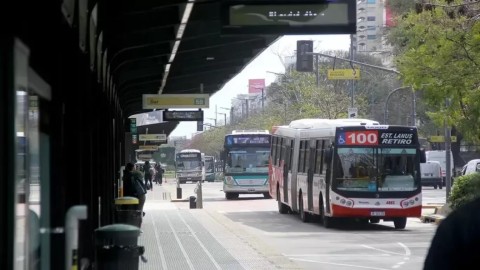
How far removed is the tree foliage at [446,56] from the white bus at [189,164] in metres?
59.2

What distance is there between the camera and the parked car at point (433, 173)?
68838mm

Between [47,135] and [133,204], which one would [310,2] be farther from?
[133,204]

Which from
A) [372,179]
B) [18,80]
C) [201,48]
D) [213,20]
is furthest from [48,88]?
[372,179]

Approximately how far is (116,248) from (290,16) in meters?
3.13

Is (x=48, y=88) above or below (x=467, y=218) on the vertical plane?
above

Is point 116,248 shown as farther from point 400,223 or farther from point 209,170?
point 209,170

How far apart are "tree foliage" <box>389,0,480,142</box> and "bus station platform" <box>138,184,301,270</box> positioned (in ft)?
21.1

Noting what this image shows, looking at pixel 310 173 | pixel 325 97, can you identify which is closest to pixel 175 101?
pixel 310 173

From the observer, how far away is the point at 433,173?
68.9m

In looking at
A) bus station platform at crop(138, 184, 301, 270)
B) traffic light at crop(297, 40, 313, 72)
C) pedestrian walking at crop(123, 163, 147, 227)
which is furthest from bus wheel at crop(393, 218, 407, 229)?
pedestrian walking at crop(123, 163, 147, 227)

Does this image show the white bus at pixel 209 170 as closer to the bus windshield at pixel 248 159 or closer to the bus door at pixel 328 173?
the bus windshield at pixel 248 159

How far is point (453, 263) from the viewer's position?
352 centimetres

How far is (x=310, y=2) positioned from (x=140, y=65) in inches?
393

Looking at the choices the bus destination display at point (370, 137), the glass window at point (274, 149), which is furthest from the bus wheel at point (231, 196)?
the bus destination display at point (370, 137)
